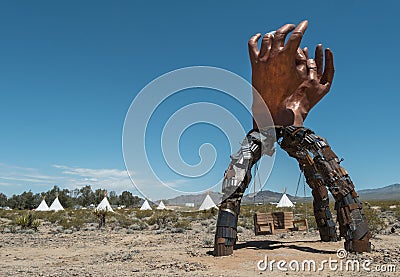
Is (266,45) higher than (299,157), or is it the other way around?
(266,45)

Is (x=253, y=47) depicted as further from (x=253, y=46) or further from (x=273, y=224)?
(x=273, y=224)

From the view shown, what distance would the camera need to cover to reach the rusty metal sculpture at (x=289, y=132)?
8016 mm

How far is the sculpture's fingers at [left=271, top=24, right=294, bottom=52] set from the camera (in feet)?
29.0

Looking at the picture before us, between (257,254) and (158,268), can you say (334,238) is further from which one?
(158,268)

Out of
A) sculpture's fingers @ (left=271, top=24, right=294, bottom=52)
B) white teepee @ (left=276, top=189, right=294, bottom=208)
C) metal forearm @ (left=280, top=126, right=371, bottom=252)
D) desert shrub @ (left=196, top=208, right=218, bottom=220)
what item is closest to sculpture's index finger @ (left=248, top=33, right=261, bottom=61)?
sculpture's fingers @ (left=271, top=24, right=294, bottom=52)

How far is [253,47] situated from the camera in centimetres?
942

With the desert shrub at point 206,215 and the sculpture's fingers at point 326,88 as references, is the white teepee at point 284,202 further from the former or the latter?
the sculpture's fingers at point 326,88

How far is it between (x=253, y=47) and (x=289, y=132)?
2522mm

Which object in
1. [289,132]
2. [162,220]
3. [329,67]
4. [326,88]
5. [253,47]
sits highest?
[253,47]

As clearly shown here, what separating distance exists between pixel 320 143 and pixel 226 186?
8.29 feet

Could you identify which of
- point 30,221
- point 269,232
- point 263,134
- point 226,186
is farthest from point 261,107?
point 30,221

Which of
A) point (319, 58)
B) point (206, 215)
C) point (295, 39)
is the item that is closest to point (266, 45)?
point (295, 39)

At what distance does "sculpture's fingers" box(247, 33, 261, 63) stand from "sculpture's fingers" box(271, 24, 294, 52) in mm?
556

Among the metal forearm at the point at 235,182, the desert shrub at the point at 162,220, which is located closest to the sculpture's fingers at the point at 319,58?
the metal forearm at the point at 235,182
